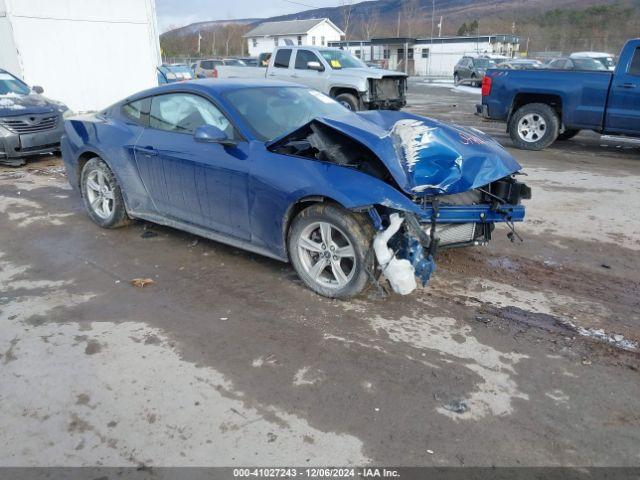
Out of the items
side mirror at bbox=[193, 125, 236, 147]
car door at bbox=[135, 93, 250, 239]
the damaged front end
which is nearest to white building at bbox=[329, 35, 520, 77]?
car door at bbox=[135, 93, 250, 239]

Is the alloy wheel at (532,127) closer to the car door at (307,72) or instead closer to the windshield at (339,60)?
the car door at (307,72)

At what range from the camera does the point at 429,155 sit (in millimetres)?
4020

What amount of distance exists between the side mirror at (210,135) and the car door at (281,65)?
11415mm

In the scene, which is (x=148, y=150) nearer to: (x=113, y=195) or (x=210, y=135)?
(x=113, y=195)

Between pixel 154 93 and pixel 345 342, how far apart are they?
3351mm

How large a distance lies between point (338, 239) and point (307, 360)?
3.53 ft

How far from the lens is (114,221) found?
5.73 meters

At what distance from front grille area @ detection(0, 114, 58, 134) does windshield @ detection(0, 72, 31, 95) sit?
0.99 m

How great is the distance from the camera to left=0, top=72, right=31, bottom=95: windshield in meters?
9.86

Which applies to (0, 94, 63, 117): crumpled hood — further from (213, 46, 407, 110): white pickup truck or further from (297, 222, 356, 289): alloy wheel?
(297, 222, 356, 289): alloy wheel

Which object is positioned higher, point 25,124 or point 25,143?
point 25,124

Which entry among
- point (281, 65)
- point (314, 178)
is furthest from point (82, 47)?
point (314, 178)

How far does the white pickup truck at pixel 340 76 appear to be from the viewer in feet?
46.5

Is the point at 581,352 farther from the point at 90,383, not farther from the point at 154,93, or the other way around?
the point at 154,93
